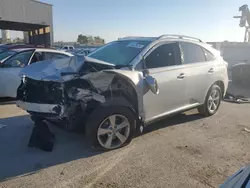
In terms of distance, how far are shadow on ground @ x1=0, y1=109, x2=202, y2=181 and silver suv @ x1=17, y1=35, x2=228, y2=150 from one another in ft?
1.41

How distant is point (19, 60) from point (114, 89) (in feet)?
14.1

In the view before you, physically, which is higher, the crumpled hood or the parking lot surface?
the crumpled hood

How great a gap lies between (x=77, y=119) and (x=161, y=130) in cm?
194

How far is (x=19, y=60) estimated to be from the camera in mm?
7488

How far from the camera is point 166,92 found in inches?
191

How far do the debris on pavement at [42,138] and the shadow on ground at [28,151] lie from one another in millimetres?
81

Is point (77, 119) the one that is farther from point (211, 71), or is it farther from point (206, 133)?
point (211, 71)

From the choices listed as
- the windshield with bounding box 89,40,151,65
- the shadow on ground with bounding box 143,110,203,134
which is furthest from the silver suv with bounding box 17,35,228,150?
the shadow on ground with bounding box 143,110,203,134

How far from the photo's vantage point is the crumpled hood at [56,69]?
405cm

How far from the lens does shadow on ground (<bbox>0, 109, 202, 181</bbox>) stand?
371 centimetres

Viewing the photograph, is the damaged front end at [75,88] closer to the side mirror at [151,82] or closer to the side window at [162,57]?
the side mirror at [151,82]

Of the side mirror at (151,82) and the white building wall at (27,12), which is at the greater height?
the white building wall at (27,12)

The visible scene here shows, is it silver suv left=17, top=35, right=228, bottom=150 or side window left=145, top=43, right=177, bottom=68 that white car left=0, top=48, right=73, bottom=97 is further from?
side window left=145, top=43, right=177, bottom=68

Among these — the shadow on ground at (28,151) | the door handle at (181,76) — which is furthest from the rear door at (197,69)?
the shadow on ground at (28,151)
